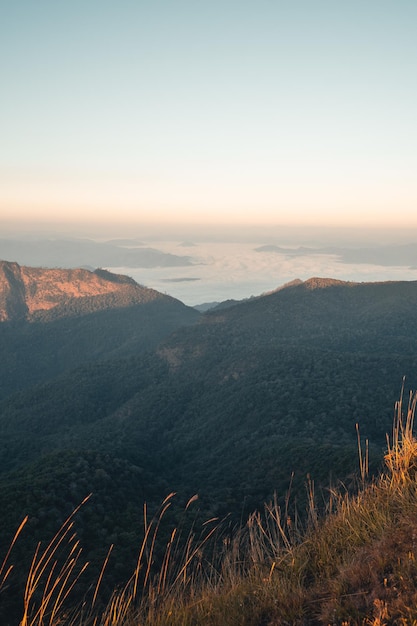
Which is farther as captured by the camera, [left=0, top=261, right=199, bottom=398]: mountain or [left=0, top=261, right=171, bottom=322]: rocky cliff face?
[left=0, top=261, right=171, bottom=322]: rocky cliff face

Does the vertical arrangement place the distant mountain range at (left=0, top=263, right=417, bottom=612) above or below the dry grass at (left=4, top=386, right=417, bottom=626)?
below

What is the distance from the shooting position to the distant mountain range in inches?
1231

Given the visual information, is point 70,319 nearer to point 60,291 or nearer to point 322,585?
point 60,291

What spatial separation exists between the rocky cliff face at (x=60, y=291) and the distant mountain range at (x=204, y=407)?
2158 cm

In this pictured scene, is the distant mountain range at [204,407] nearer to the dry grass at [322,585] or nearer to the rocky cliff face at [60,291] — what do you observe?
the dry grass at [322,585]

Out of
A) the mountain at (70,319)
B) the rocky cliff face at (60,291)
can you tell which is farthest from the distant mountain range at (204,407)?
the rocky cliff face at (60,291)

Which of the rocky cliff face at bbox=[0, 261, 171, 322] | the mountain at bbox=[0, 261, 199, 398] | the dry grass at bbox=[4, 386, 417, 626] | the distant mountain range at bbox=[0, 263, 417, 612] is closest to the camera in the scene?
the dry grass at bbox=[4, 386, 417, 626]

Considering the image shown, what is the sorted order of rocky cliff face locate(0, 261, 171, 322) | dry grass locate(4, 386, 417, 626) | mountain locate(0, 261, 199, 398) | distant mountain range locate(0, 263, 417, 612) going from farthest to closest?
1. rocky cliff face locate(0, 261, 171, 322)
2. mountain locate(0, 261, 199, 398)
3. distant mountain range locate(0, 263, 417, 612)
4. dry grass locate(4, 386, 417, 626)

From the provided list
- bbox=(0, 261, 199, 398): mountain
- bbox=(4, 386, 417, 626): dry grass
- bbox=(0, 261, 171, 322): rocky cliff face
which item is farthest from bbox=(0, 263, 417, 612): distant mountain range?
bbox=(0, 261, 171, 322): rocky cliff face

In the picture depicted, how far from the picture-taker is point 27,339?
480 feet

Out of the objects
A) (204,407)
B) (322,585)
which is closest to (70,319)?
(204,407)

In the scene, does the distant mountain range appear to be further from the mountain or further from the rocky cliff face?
the rocky cliff face

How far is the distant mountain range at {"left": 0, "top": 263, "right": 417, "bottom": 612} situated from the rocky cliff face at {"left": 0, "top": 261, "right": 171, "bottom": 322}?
21.6 meters

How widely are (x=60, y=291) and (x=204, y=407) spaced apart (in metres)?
124
